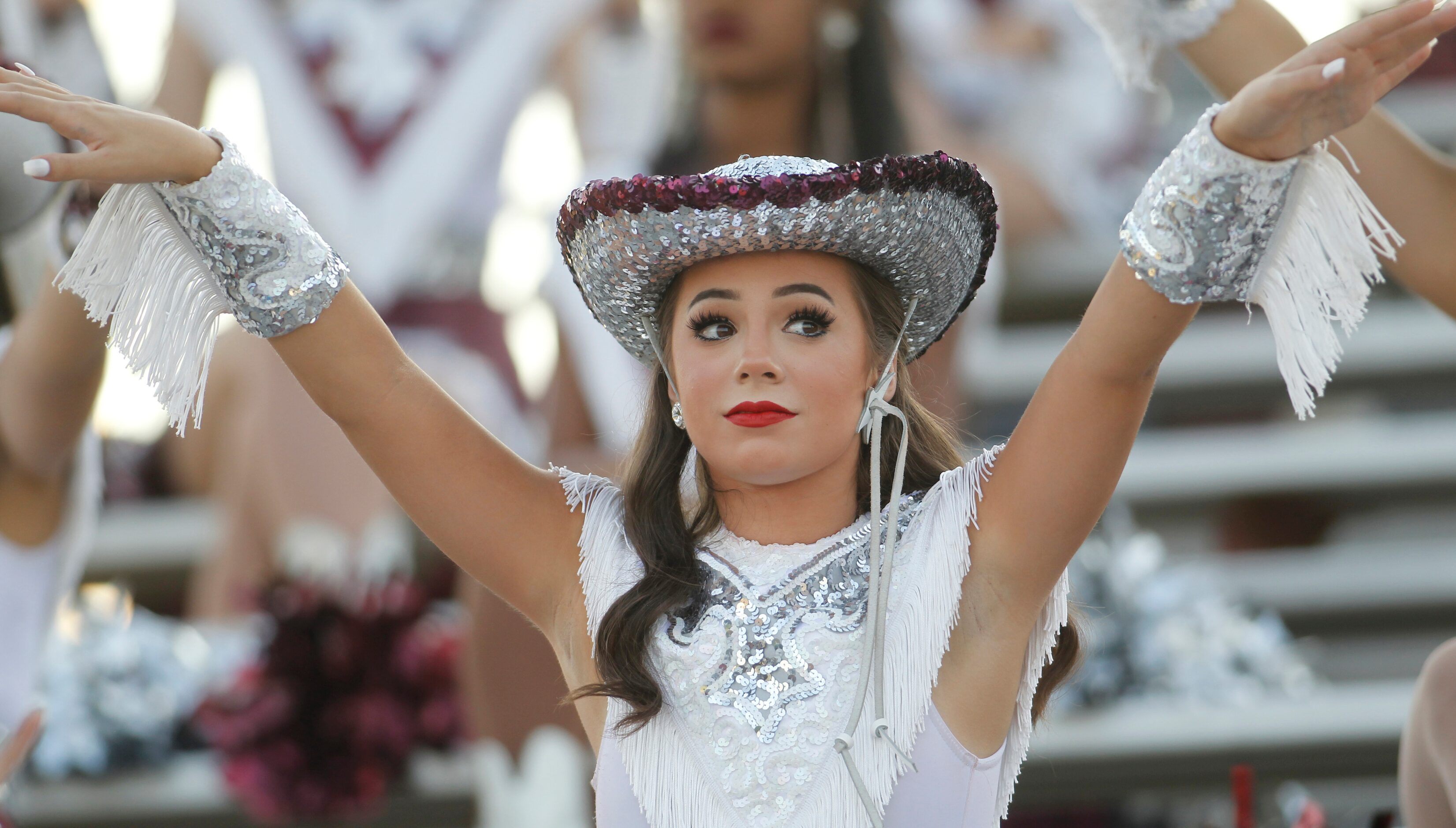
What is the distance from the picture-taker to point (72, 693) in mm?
3387

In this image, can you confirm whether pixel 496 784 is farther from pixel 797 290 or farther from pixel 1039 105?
pixel 1039 105

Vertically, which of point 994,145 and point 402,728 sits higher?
point 994,145

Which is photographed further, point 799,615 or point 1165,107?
point 1165,107

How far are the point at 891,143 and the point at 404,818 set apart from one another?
1.69m

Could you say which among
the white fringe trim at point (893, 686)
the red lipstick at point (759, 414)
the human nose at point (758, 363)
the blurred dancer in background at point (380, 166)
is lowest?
the white fringe trim at point (893, 686)

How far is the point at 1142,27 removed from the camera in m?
2.27

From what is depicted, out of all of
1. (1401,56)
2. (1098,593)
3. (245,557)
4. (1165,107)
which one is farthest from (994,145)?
(1401,56)

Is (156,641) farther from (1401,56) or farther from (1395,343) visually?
(1395,343)

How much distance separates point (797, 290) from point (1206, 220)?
0.47 meters

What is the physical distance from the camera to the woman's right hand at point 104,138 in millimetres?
1595

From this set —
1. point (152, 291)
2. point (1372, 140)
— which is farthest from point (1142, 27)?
point (152, 291)

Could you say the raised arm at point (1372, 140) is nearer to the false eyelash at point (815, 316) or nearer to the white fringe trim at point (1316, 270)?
the white fringe trim at point (1316, 270)

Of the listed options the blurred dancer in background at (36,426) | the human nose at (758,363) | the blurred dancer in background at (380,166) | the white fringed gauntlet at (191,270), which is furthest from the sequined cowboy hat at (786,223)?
the blurred dancer in background at (380,166)

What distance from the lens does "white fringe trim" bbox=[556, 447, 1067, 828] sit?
1787 mm
